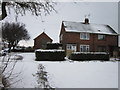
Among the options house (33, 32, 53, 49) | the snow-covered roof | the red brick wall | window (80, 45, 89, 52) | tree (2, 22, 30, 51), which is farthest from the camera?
house (33, 32, 53, 49)

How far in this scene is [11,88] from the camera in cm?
586

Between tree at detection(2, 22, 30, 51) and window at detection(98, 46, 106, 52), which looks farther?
tree at detection(2, 22, 30, 51)

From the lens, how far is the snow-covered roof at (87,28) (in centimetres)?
2617

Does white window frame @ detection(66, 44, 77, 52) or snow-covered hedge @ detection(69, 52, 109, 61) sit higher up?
white window frame @ detection(66, 44, 77, 52)

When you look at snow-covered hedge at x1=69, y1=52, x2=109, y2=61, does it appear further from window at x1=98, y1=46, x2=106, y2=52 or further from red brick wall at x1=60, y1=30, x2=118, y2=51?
window at x1=98, y1=46, x2=106, y2=52

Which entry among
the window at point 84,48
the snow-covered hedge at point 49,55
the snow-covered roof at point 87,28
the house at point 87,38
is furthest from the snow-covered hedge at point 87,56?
the snow-covered roof at point 87,28

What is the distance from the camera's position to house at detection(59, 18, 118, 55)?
1000 inches

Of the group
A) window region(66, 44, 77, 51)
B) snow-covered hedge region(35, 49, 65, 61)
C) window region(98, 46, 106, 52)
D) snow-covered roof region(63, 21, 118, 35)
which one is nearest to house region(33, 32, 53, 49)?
snow-covered roof region(63, 21, 118, 35)

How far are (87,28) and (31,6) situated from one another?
2167 centimetres

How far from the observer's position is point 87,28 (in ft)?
90.1

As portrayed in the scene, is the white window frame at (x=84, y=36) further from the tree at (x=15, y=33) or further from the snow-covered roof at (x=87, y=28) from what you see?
the tree at (x=15, y=33)

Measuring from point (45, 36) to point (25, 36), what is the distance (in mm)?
5167

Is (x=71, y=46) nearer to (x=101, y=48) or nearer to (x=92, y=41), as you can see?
(x=92, y=41)

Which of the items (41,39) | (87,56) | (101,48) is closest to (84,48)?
(101,48)
